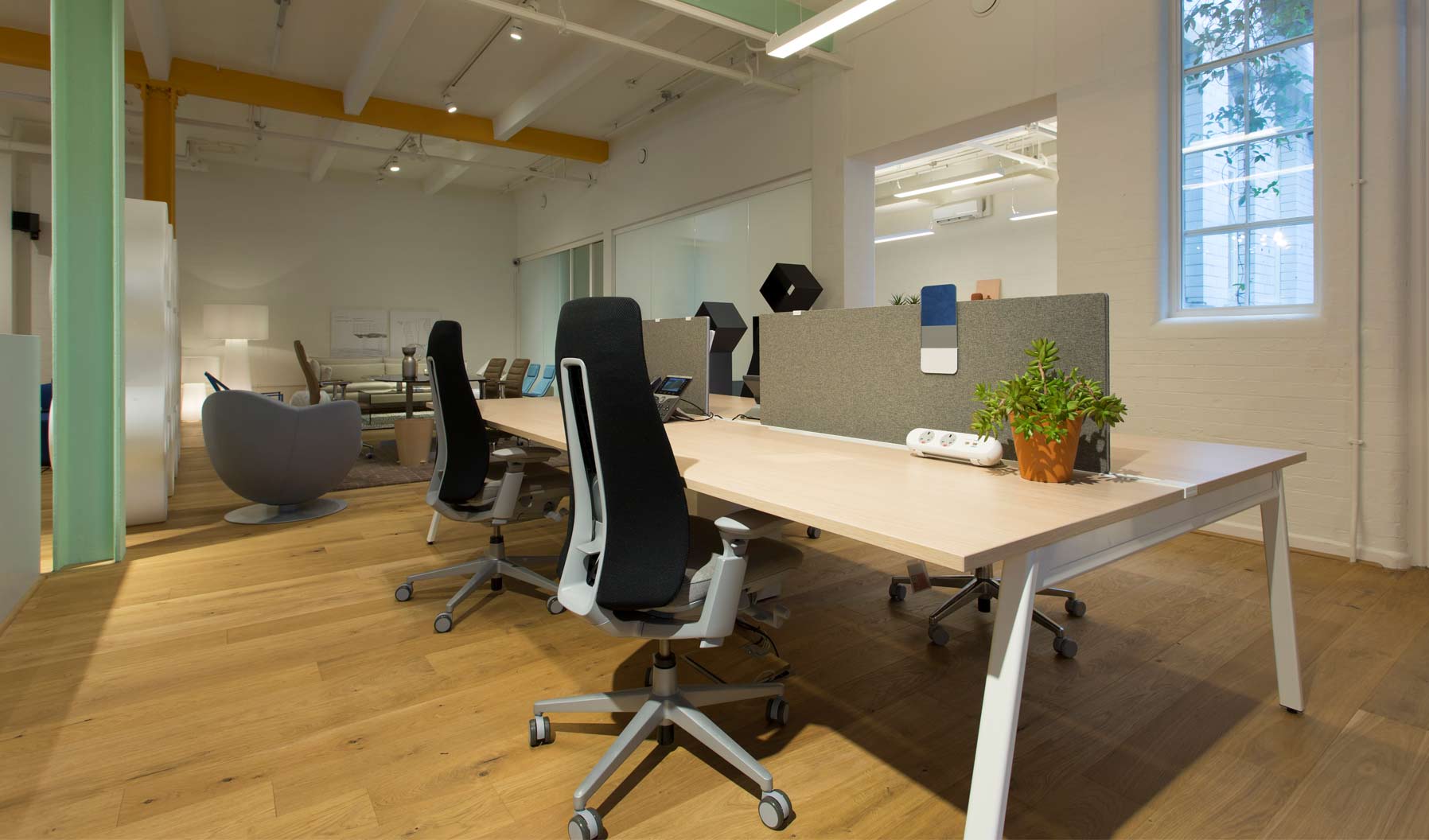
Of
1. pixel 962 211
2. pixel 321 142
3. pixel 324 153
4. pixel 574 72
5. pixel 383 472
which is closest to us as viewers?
pixel 383 472

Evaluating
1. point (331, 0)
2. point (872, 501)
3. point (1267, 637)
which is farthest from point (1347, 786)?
point (331, 0)

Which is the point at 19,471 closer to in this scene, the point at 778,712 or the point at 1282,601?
the point at 778,712

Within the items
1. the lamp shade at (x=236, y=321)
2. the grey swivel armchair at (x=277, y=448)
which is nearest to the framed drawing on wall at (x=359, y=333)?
the lamp shade at (x=236, y=321)

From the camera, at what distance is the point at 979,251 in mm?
9727

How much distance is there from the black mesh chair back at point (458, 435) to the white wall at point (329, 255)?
29.5 ft

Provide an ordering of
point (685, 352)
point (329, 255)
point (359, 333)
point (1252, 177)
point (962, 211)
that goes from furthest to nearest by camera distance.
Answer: point (359, 333)
point (329, 255)
point (962, 211)
point (1252, 177)
point (685, 352)

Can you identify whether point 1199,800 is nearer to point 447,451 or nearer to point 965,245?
point 447,451

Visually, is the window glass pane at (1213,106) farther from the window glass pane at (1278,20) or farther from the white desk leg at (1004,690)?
the white desk leg at (1004,690)

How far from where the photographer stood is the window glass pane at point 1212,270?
3629mm

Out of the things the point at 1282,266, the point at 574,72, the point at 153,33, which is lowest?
the point at 1282,266

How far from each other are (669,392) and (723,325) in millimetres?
569

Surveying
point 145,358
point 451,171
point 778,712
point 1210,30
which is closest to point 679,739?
point 778,712

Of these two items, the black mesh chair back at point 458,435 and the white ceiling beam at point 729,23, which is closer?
the black mesh chair back at point 458,435

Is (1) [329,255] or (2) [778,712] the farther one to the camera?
(1) [329,255]
